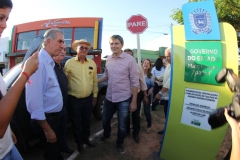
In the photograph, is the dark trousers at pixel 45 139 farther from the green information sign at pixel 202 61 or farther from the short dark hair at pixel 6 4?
the green information sign at pixel 202 61

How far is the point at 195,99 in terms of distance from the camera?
85.9 inches

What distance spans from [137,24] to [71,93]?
92.1 inches

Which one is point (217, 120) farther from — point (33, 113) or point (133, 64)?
point (133, 64)

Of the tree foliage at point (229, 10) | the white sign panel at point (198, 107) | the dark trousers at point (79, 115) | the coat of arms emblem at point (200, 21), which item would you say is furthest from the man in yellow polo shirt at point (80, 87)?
the tree foliage at point (229, 10)

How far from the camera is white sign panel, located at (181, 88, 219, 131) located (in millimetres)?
2069

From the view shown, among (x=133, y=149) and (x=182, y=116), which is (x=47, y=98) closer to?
(x=182, y=116)

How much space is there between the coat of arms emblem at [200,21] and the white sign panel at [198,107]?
2.46ft

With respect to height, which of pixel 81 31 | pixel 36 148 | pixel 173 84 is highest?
pixel 81 31

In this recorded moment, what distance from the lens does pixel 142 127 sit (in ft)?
12.9

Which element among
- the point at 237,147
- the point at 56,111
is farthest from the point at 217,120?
the point at 56,111

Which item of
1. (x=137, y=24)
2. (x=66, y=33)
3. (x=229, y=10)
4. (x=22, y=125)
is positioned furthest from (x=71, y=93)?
(x=229, y=10)

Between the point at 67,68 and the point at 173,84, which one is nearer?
the point at 173,84

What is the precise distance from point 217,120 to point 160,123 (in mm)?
3138

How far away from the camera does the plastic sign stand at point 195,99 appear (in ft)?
6.35
